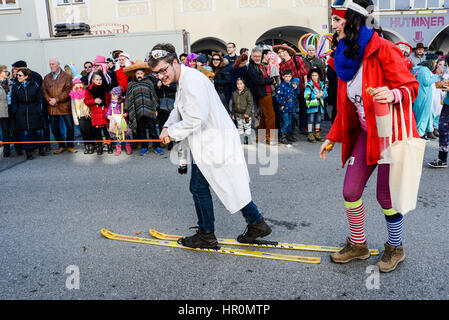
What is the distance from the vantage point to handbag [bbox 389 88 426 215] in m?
2.74

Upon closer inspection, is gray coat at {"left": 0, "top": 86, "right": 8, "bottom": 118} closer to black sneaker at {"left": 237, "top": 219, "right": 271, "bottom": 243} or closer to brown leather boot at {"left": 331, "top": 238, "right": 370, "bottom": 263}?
black sneaker at {"left": 237, "top": 219, "right": 271, "bottom": 243}

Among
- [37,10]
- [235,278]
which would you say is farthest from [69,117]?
[37,10]

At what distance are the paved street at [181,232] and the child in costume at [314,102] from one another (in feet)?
7.26

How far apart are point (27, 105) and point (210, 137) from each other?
21.5 feet

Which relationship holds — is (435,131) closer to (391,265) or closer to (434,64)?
(434,64)

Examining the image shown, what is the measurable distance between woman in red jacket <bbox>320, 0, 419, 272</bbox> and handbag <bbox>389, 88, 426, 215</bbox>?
12 centimetres

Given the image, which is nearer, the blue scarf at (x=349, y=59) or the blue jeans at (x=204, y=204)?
the blue scarf at (x=349, y=59)

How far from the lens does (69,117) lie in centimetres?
888

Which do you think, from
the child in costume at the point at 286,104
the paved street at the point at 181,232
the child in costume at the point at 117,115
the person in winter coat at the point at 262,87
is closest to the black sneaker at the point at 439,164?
the paved street at the point at 181,232

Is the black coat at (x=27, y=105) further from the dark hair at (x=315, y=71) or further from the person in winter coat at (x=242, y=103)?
the dark hair at (x=315, y=71)

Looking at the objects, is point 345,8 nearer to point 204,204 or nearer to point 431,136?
point 204,204

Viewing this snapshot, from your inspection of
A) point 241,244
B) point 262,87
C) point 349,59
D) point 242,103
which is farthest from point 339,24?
point 262,87

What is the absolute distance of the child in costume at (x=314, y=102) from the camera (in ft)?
29.3

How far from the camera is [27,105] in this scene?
8.42 meters
